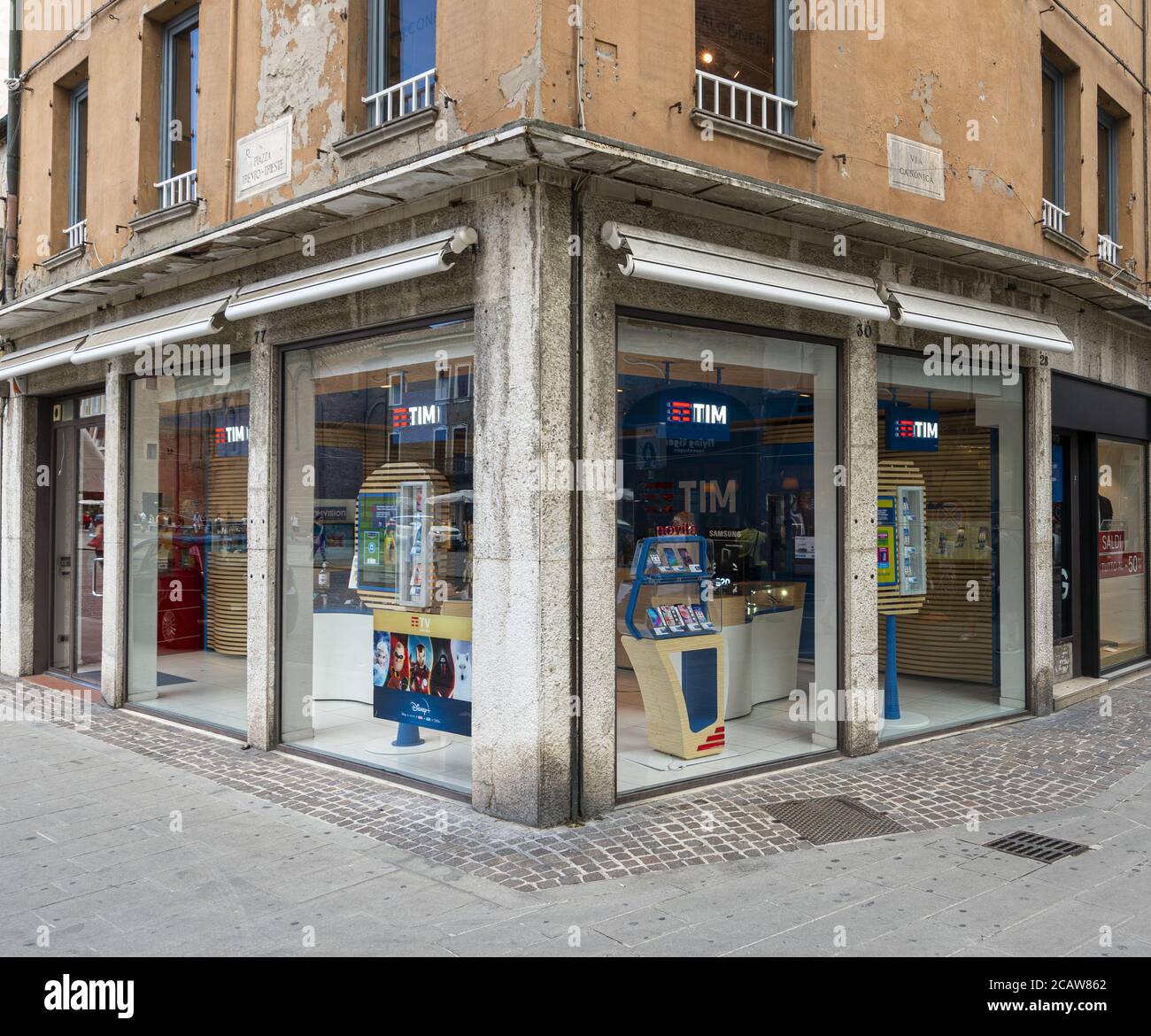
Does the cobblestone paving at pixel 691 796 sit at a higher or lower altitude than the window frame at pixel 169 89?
lower

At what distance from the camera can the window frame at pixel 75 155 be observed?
11609mm

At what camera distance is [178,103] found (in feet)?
32.9

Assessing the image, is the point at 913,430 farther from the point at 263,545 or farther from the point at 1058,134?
the point at 263,545

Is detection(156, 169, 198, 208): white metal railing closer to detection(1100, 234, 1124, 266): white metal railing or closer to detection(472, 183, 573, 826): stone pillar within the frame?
detection(472, 183, 573, 826): stone pillar

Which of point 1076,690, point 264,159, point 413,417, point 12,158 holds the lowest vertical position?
point 1076,690

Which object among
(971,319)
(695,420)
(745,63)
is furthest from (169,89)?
(971,319)

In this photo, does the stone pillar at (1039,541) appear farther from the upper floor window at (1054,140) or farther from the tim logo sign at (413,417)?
the tim logo sign at (413,417)

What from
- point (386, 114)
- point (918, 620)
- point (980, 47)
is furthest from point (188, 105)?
point (918, 620)

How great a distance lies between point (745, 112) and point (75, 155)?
8335mm

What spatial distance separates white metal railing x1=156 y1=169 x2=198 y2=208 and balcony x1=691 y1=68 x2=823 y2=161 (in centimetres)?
496

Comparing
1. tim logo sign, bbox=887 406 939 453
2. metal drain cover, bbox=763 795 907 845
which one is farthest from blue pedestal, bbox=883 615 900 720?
metal drain cover, bbox=763 795 907 845

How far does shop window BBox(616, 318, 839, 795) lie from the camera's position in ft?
24.5

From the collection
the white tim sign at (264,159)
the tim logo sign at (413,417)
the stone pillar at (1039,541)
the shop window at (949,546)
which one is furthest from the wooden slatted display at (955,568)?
the white tim sign at (264,159)

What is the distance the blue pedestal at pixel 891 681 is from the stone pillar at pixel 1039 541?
5.13ft
